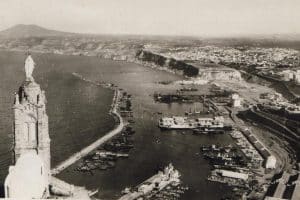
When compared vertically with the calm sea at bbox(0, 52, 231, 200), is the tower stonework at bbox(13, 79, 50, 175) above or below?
above

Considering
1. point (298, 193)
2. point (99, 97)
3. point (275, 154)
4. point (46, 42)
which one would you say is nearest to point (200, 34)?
point (298, 193)

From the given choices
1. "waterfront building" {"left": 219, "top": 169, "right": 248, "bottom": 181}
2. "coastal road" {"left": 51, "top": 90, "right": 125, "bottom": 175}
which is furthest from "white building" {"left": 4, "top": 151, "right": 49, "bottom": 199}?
"waterfront building" {"left": 219, "top": 169, "right": 248, "bottom": 181}

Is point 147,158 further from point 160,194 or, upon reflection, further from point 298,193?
point 298,193

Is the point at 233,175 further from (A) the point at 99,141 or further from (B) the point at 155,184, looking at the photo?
(A) the point at 99,141

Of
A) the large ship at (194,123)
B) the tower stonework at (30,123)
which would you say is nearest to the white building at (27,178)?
the tower stonework at (30,123)

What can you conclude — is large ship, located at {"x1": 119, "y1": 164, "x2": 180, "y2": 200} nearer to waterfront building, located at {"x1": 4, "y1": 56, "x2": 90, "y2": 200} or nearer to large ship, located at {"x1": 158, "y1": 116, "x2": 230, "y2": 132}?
large ship, located at {"x1": 158, "y1": 116, "x2": 230, "y2": 132}

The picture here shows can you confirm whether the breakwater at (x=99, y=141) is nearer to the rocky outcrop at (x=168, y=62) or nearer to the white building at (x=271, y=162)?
the rocky outcrop at (x=168, y=62)
